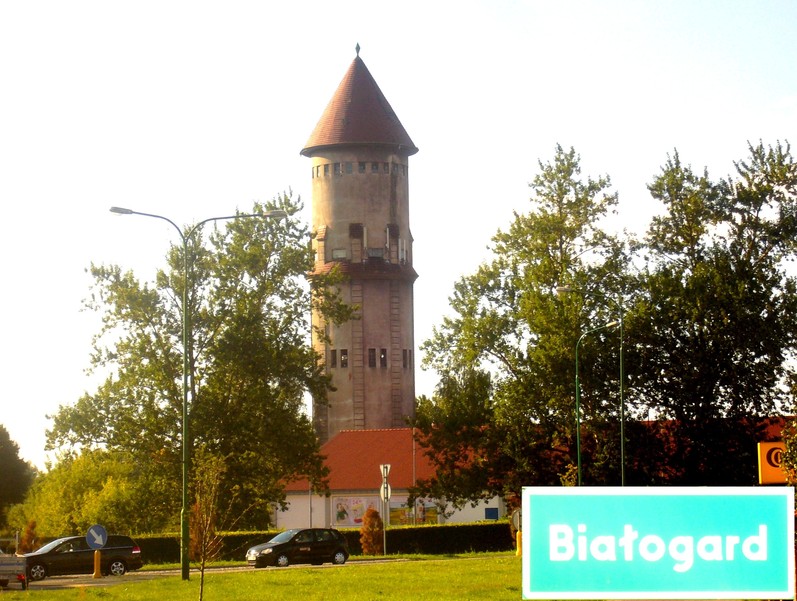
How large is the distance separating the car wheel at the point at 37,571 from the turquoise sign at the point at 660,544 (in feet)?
127

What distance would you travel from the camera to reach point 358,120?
9425 cm

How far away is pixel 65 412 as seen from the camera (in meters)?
53.7

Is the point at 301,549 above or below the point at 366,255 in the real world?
below

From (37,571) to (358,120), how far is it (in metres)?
58.3

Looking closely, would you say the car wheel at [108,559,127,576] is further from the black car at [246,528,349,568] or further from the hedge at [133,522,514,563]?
the hedge at [133,522,514,563]

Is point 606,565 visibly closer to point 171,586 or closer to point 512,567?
point 171,586

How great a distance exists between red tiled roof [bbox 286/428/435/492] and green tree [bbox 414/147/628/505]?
62.6ft

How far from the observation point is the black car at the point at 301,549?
1784 inches

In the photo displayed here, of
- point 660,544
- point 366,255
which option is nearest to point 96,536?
point 660,544

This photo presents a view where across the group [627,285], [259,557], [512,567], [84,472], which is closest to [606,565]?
[512,567]

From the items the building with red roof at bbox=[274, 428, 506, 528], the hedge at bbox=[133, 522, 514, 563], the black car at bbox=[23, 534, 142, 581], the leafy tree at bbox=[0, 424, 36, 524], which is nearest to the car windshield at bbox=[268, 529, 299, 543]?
the black car at bbox=[23, 534, 142, 581]

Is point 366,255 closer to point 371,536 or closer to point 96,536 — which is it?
point 371,536

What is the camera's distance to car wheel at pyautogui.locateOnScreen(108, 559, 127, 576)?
1654 inches

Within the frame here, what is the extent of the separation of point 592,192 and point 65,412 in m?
26.1
